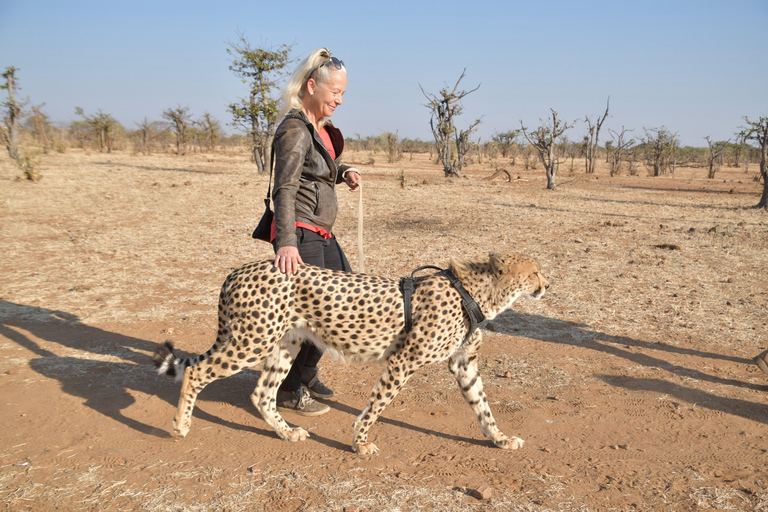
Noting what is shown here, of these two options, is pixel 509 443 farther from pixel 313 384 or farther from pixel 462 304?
pixel 313 384

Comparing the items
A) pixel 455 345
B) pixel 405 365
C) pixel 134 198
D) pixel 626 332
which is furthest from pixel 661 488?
pixel 134 198

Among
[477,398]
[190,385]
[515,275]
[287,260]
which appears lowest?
[477,398]

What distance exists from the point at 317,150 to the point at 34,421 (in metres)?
2.61

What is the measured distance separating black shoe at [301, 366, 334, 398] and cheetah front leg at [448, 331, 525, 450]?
108 centimetres

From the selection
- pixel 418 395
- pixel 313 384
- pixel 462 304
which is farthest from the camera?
pixel 418 395

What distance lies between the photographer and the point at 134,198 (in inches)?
508

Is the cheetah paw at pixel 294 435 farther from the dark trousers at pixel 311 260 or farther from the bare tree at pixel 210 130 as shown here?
the bare tree at pixel 210 130

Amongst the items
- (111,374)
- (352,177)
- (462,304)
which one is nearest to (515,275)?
(462,304)

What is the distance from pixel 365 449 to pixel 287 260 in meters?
1.23

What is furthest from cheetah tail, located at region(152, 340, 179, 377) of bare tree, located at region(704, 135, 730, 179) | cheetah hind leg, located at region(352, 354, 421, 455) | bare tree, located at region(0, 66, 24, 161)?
bare tree, located at region(704, 135, 730, 179)

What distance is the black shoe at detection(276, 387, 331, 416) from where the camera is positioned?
11.8ft

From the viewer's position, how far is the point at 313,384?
3738mm

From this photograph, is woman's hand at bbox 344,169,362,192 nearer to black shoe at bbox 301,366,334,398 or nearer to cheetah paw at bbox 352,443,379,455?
black shoe at bbox 301,366,334,398

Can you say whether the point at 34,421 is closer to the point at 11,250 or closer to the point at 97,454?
the point at 97,454
